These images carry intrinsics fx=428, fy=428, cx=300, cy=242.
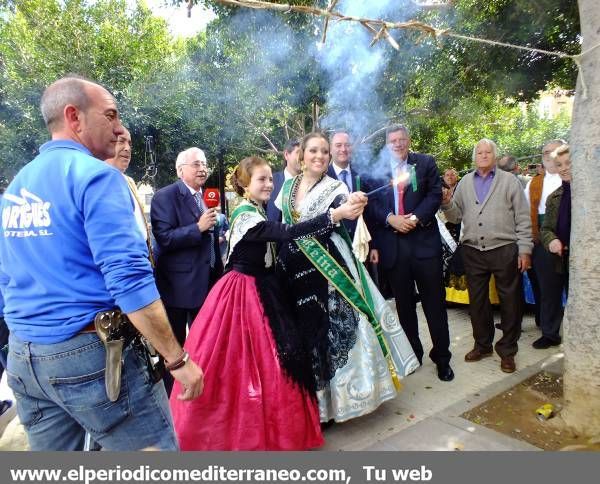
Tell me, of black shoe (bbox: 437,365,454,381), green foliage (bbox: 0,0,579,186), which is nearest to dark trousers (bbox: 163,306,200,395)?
black shoe (bbox: 437,365,454,381)

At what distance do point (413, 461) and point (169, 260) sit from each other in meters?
2.21

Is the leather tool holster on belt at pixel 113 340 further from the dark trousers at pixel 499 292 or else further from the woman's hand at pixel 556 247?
the woman's hand at pixel 556 247

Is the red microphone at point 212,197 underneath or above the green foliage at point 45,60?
underneath

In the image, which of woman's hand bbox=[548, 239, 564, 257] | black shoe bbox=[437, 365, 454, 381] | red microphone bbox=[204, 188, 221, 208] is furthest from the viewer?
red microphone bbox=[204, 188, 221, 208]

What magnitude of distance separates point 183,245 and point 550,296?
366 cm

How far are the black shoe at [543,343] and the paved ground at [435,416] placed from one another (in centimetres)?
7

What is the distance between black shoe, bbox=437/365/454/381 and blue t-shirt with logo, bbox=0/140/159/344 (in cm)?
290

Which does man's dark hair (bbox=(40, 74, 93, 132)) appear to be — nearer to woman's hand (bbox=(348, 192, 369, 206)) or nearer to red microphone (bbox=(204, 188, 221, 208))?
woman's hand (bbox=(348, 192, 369, 206))

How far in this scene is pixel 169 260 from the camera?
3369mm

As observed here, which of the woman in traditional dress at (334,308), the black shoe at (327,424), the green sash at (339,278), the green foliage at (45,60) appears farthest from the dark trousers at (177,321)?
the green foliage at (45,60)

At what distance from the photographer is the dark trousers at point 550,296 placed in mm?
4305

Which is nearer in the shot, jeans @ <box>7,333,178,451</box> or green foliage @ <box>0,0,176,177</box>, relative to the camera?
jeans @ <box>7,333,178,451</box>

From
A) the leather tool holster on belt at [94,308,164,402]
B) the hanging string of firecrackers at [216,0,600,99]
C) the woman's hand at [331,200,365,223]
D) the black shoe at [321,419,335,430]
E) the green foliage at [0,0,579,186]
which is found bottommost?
the black shoe at [321,419,335,430]

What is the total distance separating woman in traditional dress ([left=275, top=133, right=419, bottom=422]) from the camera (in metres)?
2.82
